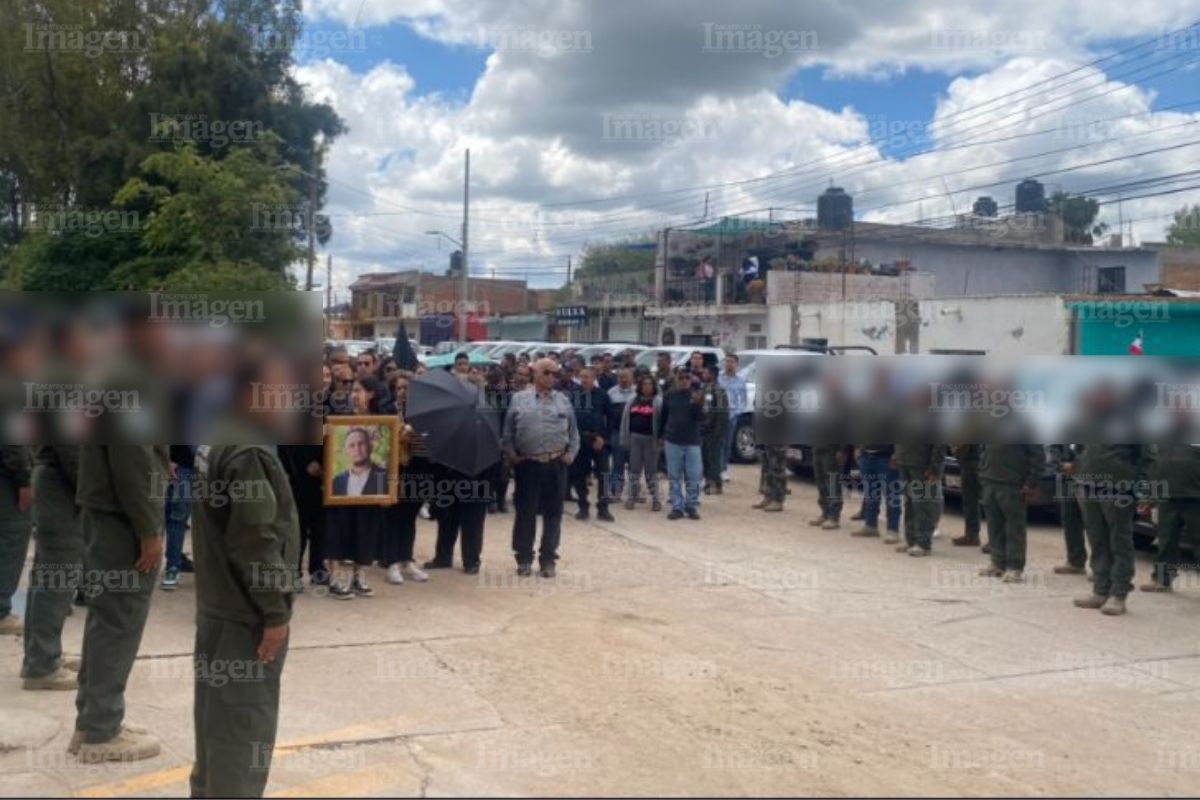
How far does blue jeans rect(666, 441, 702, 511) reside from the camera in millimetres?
13898

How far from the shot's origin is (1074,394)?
11.7 m

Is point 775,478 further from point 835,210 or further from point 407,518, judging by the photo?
point 835,210

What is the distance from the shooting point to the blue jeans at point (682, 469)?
1390 centimetres

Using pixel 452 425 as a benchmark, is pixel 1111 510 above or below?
below

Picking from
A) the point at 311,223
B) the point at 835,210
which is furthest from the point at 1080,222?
the point at 311,223

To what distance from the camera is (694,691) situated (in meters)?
6.92

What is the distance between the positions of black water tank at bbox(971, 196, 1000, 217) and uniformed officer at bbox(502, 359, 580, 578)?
141ft

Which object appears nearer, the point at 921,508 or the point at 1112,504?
the point at 1112,504

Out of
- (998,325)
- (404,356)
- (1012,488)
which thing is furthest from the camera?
(998,325)

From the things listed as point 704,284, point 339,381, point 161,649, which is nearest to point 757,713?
point 161,649

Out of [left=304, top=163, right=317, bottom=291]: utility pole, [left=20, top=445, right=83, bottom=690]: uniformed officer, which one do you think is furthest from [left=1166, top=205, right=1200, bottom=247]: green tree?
[left=20, top=445, right=83, bottom=690]: uniformed officer

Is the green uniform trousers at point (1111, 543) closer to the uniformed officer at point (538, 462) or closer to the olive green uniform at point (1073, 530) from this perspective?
the olive green uniform at point (1073, 530)

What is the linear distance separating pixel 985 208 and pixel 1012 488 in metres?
43.2

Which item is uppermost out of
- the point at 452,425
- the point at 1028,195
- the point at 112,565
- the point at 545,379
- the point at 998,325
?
the point at 1028,195
